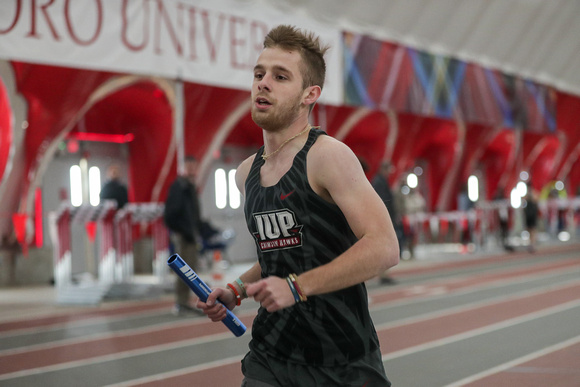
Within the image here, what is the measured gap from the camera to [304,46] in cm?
256

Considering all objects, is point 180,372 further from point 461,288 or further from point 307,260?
point 461,288

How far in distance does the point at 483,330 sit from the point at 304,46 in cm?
664

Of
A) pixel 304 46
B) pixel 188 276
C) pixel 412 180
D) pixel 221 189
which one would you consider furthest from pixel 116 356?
pixel 412 180

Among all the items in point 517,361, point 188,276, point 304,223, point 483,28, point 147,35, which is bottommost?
point 517,361

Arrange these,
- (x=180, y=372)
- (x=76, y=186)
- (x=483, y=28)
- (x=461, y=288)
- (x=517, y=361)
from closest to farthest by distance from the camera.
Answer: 1. (x=180, y=372)
2. (x=517, y=361)
3. (x=461, y=288)
4. (x=76, y=186)
5. (x=483, y=28)

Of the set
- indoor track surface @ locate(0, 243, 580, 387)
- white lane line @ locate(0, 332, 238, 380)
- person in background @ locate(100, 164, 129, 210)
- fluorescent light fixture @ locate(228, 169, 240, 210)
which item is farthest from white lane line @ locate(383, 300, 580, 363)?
fluorescent light fixture @ locate(228, 169, 240, 210)

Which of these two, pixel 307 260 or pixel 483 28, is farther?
pixel 483 28

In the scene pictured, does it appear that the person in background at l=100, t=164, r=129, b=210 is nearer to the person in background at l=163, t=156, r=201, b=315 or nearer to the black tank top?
the person in background at l=163, t=156, r=201, b=315

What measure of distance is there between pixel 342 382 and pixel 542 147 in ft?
104

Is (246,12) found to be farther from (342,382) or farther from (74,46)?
(342,382)

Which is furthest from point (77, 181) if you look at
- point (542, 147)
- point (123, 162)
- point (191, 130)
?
point (542, 147)

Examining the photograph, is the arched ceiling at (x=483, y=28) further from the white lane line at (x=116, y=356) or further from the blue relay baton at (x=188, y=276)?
the blue relay baton at (x=188, y=276)

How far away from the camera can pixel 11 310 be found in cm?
1144

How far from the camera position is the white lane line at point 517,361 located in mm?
6176
